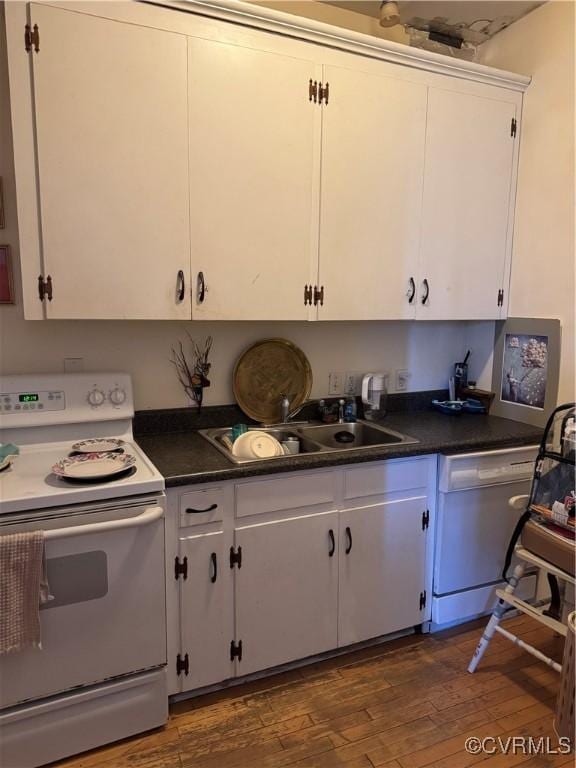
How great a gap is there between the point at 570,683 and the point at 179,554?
4.32 ft

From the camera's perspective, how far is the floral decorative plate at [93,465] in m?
1.59

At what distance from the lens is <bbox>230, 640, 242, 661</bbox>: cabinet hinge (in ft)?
6.18

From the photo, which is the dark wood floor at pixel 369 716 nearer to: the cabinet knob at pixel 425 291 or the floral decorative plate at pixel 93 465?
the floral decorative plate at pixel 93 465

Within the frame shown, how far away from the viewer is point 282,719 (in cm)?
183

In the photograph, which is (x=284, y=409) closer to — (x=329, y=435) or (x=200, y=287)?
(x=329, y=435)

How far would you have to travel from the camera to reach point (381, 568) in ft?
6.96

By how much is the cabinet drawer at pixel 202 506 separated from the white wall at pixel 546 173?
160cm

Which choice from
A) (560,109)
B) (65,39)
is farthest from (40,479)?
(560,109)

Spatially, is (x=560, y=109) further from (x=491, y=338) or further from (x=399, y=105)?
(x=491, y=338)

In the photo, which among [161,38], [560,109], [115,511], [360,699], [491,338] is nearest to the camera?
[115,511]

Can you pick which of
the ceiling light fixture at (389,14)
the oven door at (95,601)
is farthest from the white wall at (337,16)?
the oven door at (95,601)

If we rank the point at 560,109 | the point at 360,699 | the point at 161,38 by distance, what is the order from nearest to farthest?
the point at 161,38, the point at 360,699, the point at 560,109

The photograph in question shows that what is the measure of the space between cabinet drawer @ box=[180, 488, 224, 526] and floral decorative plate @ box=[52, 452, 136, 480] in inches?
8.9

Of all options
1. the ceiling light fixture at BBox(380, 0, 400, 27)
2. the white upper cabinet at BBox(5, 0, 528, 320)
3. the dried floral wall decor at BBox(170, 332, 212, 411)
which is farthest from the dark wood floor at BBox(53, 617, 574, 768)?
the ceiling light fixture at BBox(380, 0, 400, 27)
